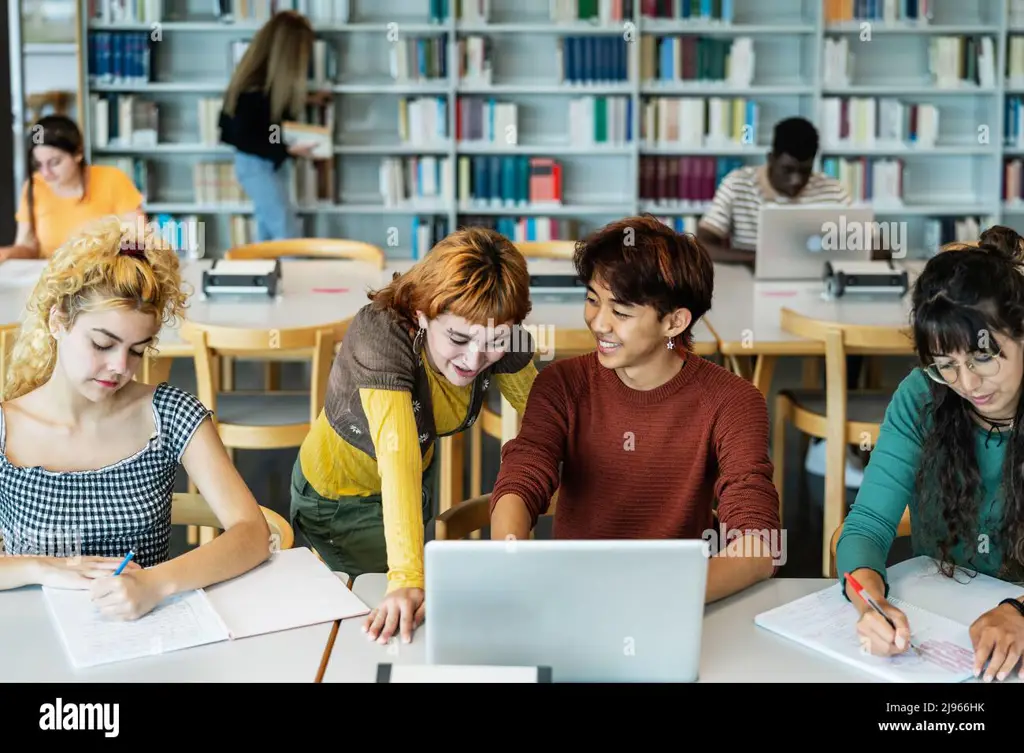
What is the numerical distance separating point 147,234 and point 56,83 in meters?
4.48

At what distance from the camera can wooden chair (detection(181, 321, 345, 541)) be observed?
309 centimetres

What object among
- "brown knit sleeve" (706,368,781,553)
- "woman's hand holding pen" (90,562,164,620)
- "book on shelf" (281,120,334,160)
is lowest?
"woman's hand holding pen" (90,562,164,620)

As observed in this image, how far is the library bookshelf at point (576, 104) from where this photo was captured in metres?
5.90

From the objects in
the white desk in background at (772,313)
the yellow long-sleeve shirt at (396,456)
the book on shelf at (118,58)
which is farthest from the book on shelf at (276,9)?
the yellow long-sleeve shirt at (396,456)

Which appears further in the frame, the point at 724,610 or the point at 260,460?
the point at 260,460

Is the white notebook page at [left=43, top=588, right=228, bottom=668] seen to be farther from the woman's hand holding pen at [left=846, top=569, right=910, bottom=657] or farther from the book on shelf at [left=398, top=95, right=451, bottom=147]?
the book on shelf at [left=398, top=95, right=451, bottom=147]

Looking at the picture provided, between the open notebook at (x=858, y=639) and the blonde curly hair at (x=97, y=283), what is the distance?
38.7 inches

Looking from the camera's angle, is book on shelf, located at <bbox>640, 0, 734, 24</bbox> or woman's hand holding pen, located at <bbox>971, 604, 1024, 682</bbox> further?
book on shelf, located at <bbox>640, 0, 734, 24</bbox>

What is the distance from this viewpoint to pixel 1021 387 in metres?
1.78

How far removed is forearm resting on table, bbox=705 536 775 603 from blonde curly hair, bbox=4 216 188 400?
2.92 feet

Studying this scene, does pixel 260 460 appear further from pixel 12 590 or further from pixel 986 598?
pixel 986 598

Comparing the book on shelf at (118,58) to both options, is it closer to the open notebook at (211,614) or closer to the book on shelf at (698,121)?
the book on shelf at (698,121)

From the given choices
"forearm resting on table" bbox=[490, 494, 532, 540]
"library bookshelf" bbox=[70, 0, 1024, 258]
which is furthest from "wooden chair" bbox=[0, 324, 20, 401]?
"library bookshelf" bbox=[70, 0, 1024, 258]

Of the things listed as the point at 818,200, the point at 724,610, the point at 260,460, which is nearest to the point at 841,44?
the point at 818,200
